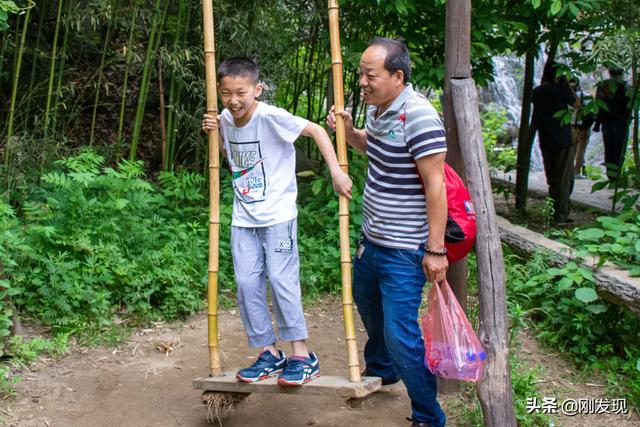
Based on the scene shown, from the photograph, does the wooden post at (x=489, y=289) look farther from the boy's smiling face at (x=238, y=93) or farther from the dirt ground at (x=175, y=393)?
the boy's smiling face at (x=238, y=93)

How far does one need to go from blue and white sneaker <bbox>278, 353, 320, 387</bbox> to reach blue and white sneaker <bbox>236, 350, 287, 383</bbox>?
0.10m

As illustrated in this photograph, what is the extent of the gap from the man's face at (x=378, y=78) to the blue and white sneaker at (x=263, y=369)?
1.27m

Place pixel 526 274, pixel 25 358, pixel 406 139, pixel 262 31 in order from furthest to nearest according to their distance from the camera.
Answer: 1. pixel 262 31
2. pixel 526 274
3. pixel 25 358
4. pixel 406 139

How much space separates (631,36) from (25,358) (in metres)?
4.71

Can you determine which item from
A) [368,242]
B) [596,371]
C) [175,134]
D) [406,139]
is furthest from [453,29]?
[175,134]

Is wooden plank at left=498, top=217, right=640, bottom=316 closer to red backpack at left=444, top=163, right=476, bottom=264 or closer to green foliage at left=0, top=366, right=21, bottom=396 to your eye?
red backpack at left=444, top=163, right=476, bottom=264

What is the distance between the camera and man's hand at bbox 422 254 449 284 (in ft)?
10.8

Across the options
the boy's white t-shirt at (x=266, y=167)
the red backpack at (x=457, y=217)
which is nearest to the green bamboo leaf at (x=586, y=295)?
the red backpack at (x=457, y=217)

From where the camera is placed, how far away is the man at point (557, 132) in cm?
809

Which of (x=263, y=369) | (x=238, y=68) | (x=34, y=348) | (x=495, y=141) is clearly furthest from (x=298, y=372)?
(x=495, y=141)

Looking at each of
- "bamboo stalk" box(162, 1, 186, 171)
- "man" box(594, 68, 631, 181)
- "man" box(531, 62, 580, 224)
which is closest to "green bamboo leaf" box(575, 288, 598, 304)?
"bamboo stalk" box(162, 1, 186, 171)

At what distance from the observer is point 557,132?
8203 millimetres

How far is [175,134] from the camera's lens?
657cm

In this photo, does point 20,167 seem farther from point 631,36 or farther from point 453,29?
point 631,36
